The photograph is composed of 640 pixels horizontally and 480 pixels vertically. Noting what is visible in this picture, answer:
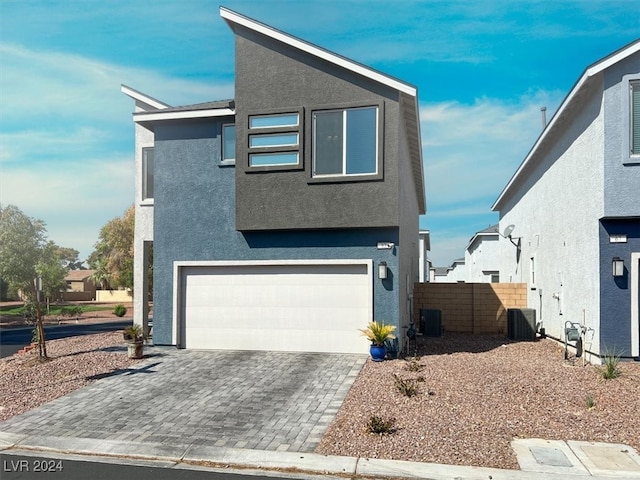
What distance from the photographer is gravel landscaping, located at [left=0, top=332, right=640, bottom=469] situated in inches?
259

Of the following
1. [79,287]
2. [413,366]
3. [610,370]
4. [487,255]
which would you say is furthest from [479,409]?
[79,287]

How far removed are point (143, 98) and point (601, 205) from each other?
1388 centimetres

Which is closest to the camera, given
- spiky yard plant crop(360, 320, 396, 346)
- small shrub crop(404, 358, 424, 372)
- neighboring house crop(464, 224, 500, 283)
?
small shrub crop(404, 358, 424, 372)

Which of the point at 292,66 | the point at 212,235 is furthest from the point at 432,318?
the point at 292,66

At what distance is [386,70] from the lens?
39.8ft

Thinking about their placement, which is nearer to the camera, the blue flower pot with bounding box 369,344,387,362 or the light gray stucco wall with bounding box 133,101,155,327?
the blue flower pot with bounding box 369,344,387,362

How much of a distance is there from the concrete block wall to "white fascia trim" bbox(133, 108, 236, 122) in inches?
394

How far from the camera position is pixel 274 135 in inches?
504

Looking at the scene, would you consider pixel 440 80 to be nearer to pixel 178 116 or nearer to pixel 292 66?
pixel 292 66

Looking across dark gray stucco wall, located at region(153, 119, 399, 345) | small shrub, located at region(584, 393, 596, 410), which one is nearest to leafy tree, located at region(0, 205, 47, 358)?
dark gray stucco wall, located at region(153, 119, 399, 345)

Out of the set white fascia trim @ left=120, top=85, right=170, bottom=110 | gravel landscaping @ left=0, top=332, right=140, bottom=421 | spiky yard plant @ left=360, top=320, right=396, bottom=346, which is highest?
white fascia trim @ left=120, top=85, right=170, bottom=110

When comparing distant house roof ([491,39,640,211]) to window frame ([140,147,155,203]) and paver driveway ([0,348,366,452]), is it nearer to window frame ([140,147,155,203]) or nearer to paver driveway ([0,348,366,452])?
paver driveway ([0,348,366,452])

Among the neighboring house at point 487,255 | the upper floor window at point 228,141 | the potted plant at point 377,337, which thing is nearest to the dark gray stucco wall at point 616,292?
the potted plant at point 377,337

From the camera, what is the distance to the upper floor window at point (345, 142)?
40.0ft
